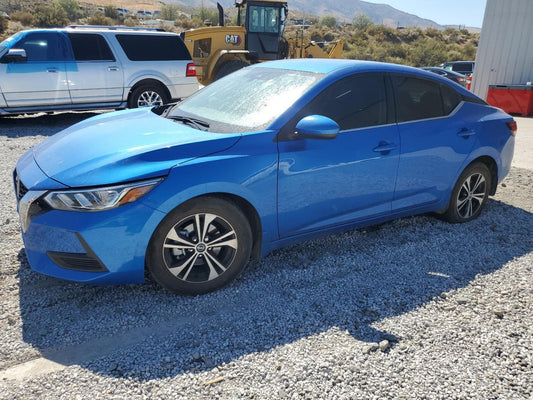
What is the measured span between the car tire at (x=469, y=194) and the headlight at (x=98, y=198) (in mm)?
3171

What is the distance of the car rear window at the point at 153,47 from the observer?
9.21 metres

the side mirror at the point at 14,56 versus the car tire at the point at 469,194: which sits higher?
the side mirror at the point at 14,56

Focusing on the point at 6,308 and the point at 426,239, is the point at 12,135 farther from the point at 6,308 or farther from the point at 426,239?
the point at 426,239

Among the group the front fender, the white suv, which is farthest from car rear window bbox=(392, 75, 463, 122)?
the white suv

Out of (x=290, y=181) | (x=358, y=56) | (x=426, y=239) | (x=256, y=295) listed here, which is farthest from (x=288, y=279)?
(x=358, y=56)

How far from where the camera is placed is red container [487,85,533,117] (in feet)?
43.9

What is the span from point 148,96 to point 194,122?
654cm

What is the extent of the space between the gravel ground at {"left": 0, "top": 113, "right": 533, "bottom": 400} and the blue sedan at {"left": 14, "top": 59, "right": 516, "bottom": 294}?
0.29m

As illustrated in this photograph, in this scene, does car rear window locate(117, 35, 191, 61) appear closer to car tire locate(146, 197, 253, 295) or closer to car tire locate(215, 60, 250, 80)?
car tire locate(215, 60, 250, 80)

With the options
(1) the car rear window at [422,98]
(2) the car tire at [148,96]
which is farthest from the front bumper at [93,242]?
(2) the car tire at [148,96]

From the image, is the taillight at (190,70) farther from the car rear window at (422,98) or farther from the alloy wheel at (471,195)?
the alloy wheel at (471,195)

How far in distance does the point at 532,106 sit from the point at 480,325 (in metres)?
13.2

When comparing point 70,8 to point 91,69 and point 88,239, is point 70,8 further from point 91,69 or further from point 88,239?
point 88,239

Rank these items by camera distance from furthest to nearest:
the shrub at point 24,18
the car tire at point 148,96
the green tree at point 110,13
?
1. the green tree at point 110,13
2. the shrub at point 24,18
3. the car tire at point 148,96
